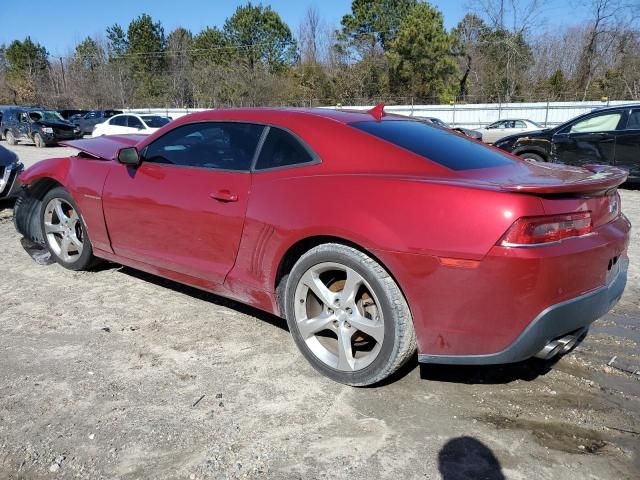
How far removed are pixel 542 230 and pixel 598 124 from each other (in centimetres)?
867

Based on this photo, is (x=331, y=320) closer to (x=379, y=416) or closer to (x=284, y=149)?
(x=379, y=416)

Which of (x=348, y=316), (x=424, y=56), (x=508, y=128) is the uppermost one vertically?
(x=424, y=56)

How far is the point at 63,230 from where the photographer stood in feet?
15.9

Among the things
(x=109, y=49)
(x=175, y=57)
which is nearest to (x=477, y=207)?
(x=175, y=57)

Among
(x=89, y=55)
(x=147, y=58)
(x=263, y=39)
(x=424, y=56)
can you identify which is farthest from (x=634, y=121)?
(x=89, y=55)

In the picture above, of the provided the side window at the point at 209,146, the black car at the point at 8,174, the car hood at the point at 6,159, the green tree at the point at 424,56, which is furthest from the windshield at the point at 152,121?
the green tree at the point at 424,56

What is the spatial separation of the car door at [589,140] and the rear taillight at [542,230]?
806cm

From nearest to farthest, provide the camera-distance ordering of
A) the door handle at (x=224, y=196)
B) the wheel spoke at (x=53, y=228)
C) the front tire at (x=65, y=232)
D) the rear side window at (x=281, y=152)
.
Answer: the rear side window at (x=281, y=152)
the door handle at (x=224, y=196)
the front tire at (x=65, y=232)
the wheel spoke at (x=53, y=228)

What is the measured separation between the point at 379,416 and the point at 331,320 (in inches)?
22.3

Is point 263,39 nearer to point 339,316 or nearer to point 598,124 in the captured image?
point 598,124

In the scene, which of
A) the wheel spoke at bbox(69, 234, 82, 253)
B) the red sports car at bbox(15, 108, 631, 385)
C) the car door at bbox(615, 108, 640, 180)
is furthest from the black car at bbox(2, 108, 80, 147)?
the red sports car at bbox(15, 108, 631, 385)

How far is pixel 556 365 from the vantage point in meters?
3.28

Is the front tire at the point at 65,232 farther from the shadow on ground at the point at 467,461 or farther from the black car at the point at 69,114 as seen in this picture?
the black car at the point at 69,114

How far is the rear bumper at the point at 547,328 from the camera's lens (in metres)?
2.43
